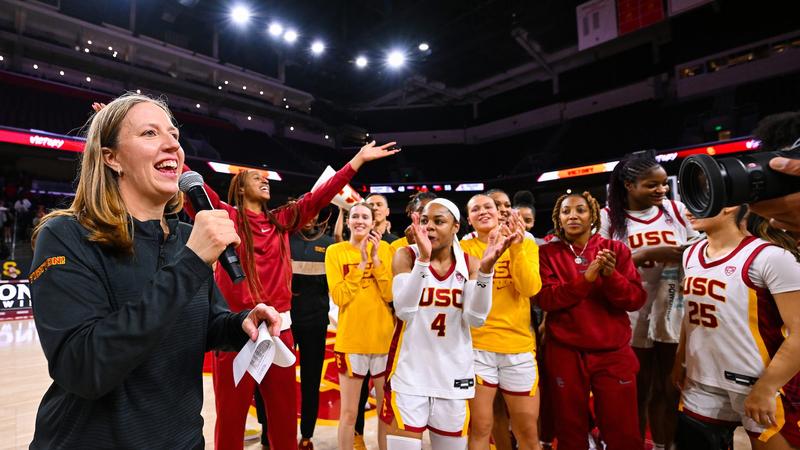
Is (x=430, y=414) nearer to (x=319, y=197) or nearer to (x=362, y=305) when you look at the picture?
(x=362, y=305)

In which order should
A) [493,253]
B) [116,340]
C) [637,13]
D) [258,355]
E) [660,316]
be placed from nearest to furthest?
[116,340] → [258,355] → [493,253] → [660,316] → [637,13]

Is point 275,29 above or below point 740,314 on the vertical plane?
above

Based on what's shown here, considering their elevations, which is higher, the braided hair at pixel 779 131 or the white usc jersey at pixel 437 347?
the braided hair at pixel 779 131

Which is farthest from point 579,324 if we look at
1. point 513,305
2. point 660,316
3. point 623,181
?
point 623,181

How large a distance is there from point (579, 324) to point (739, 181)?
5.78 feet

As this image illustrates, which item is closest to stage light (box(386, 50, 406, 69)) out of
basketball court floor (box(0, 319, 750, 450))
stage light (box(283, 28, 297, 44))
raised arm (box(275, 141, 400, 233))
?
stage light (box(283, 28, 297, 44))

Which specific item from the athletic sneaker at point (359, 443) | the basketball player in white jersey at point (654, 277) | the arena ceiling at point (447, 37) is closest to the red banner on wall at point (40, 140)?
the arena ceiling at point (447, 37)

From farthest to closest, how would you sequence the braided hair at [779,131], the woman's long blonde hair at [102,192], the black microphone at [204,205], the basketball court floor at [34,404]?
the basketball court floor at [34,404]
the braided hair at [779,131]
the black microphone at [204,205]
the woman's long blonde hair at [102,192]

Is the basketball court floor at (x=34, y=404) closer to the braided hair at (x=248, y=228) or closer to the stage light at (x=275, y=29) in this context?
the braided hair at (x=248, y=228)

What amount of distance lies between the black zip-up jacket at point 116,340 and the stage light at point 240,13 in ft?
44.8

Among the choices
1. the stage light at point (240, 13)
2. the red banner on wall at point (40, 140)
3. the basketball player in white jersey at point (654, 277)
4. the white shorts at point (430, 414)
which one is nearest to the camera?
the white shorts at point (430, 414)

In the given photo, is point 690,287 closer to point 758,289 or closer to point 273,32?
point 758,289

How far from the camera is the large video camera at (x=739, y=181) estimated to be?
109cm

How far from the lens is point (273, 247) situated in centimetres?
260
